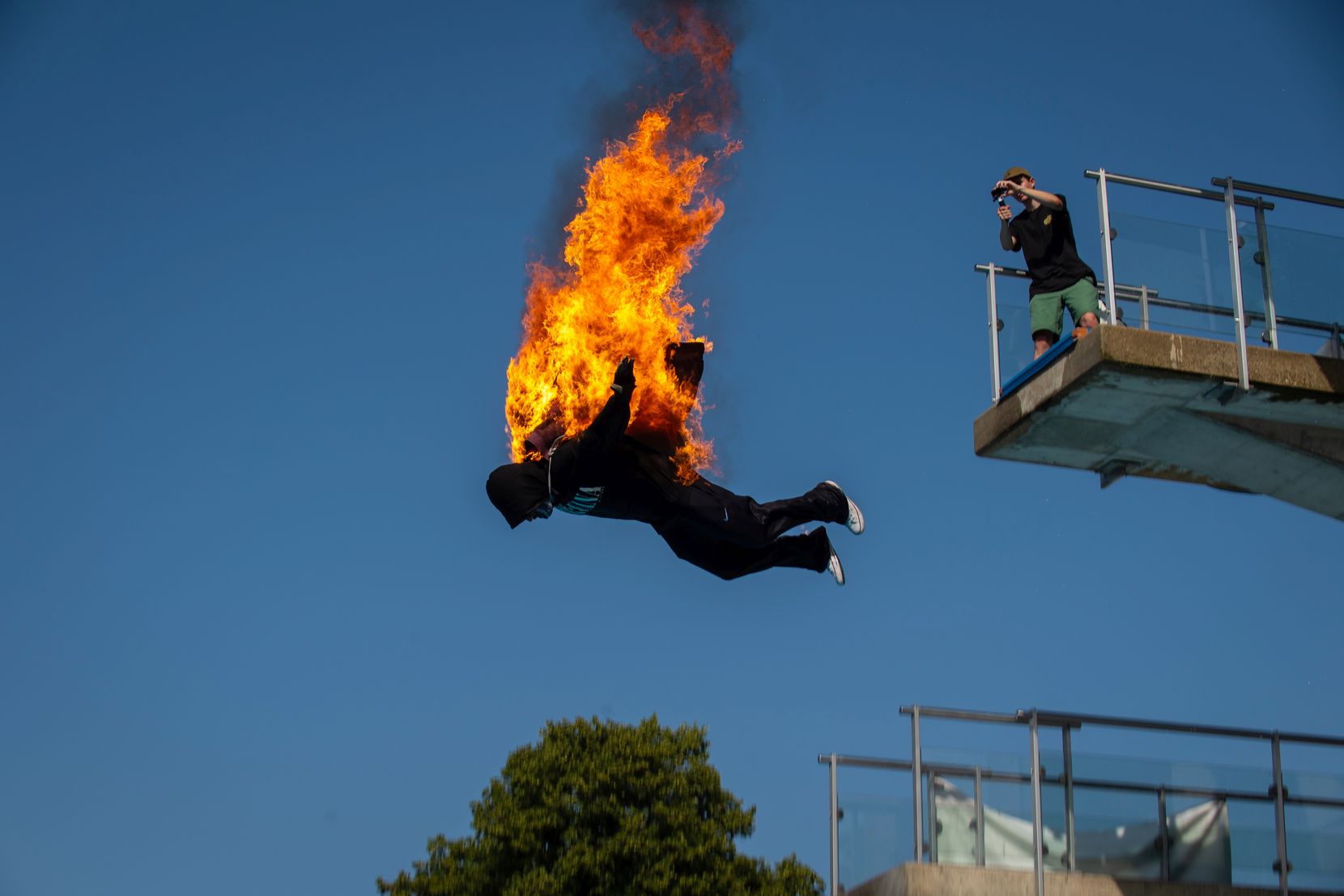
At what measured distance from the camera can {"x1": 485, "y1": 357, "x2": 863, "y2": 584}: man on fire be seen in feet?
53.8

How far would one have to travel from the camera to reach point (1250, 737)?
18.5 metres

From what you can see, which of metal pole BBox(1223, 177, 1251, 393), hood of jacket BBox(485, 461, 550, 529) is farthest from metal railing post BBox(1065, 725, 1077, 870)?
hood of jacket BBox(485, 461, 550, 529)

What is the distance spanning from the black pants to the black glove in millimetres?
1861

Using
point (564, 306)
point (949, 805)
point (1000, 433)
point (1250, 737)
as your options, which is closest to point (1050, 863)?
point (949, 805)

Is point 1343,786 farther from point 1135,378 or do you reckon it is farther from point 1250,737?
point 1135,378

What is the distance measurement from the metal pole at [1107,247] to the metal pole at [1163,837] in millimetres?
4970

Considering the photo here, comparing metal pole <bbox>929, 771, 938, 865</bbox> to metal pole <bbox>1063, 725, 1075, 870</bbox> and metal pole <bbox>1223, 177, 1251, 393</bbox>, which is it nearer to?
metal pole <bbox>1063, 725, 1075, 870</bbox>

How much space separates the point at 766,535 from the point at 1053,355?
3365mm

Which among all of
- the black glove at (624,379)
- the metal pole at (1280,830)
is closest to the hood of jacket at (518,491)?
the black glove at (624,379)

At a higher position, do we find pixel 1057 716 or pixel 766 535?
pixel 766 535

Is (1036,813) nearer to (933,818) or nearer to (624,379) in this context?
(933,818)

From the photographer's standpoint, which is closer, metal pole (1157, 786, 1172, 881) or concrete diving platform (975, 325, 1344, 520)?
concrete diving platform (975, 325, 1344, 520)

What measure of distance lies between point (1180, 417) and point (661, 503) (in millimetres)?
5056

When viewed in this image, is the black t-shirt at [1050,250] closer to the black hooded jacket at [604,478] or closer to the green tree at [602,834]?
the black hooded jacket at [604,478]
